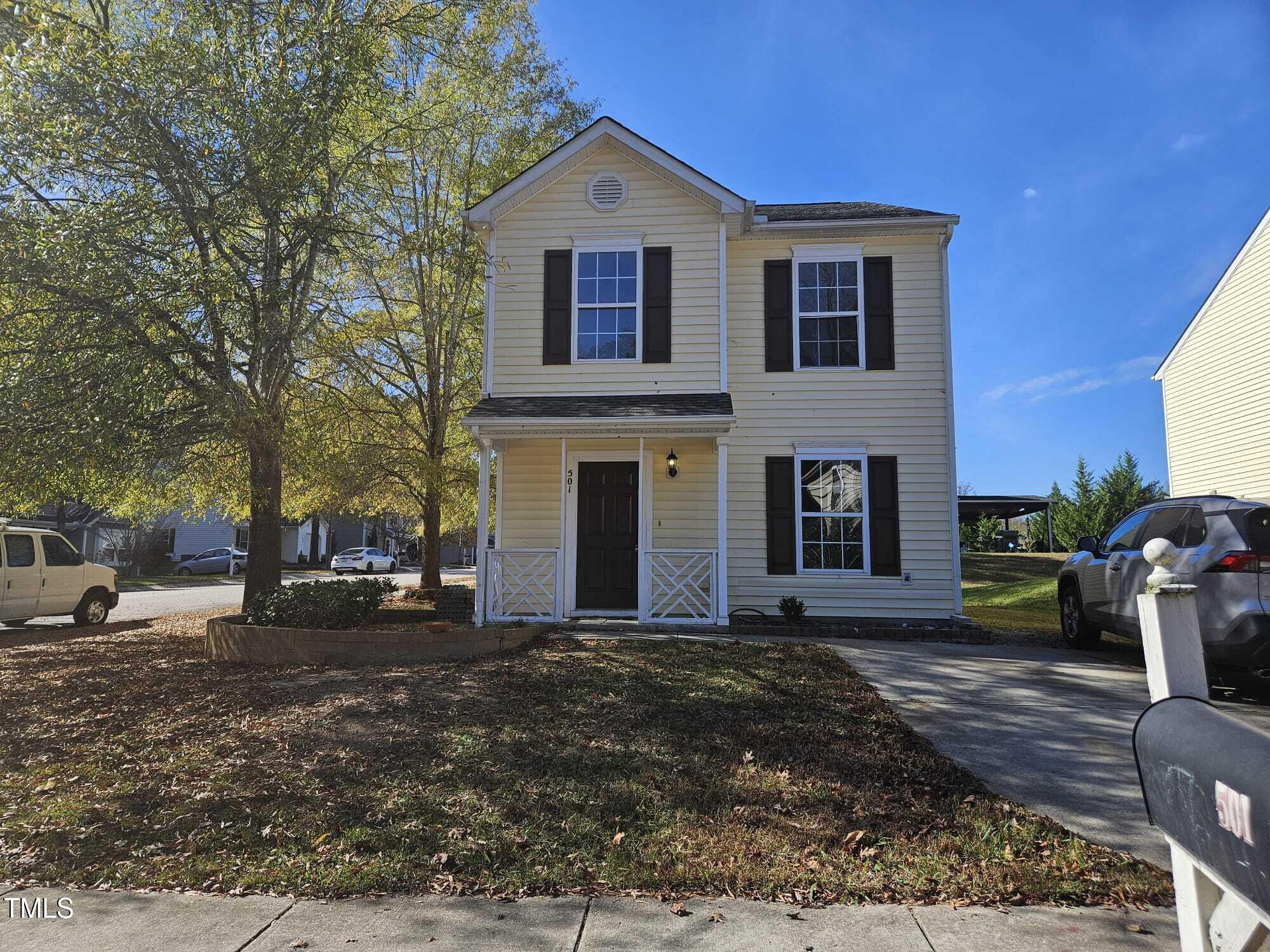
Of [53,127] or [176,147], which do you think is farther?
[176,147]

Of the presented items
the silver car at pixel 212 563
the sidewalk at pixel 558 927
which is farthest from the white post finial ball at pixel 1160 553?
the silver car at pixel 212 563

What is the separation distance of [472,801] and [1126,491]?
89.5ft

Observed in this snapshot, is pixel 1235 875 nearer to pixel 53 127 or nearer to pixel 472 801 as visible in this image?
pixel 472 801

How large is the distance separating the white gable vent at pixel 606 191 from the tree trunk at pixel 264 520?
5.69 metres

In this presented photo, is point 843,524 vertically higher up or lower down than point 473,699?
higher up

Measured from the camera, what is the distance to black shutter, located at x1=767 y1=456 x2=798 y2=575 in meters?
10.8

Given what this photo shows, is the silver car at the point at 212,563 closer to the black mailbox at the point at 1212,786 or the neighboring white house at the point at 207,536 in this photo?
the neighboring white house at the point at 207,536

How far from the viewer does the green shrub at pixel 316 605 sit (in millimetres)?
8570

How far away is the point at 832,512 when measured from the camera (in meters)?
10.8

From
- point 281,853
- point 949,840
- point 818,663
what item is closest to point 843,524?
point 818,663

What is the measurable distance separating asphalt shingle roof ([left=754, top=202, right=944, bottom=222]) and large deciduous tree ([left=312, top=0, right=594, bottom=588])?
5.25 m

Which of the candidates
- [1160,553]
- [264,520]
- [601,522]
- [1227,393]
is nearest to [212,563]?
[264,520]

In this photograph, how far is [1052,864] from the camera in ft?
10.6

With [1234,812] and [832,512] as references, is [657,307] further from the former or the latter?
[1234,812]
